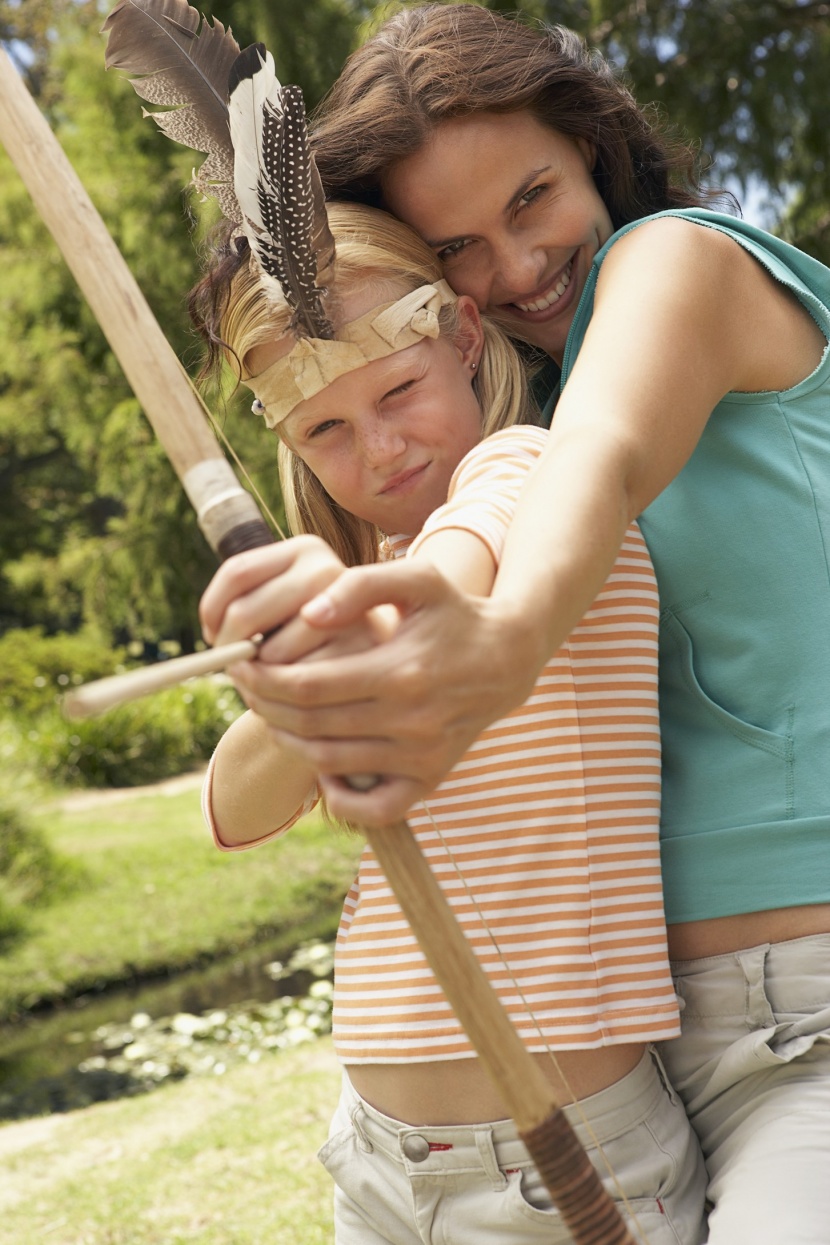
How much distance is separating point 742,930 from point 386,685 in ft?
2.80

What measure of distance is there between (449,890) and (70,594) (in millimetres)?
21548

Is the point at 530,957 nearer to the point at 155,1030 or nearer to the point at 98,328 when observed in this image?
the point at 155,1030

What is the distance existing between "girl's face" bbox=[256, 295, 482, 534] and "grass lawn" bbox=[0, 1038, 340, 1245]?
2.56 metres

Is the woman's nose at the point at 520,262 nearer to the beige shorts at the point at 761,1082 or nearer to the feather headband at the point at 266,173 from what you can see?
the feather headband at the point at 266,173

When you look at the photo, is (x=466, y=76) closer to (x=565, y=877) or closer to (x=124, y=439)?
(x=565, y=877)

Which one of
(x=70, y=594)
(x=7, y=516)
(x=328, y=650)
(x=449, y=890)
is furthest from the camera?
(x=7, y=516)

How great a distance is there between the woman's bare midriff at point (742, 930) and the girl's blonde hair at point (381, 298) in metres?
0.79

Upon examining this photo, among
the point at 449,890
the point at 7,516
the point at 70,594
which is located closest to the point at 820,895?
the point at 449,890

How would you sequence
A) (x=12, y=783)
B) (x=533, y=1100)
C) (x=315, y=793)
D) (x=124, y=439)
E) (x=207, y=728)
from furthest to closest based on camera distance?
(x=207, y=728)
(x=12, y=783)
(x=124, y=439)
(x=315, y=793)
(x=533, y=1100)

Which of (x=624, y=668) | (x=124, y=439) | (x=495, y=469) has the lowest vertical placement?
(x=124, y=439)

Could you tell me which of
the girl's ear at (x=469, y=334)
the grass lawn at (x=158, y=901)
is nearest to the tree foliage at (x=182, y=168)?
the girl's ear at (x=469, y=334)

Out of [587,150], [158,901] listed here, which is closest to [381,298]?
[587,150]

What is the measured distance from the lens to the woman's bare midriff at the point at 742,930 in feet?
5.36

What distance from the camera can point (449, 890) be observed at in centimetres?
166
